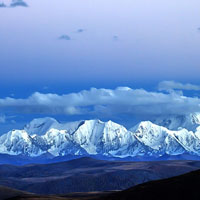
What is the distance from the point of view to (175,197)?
132 meters

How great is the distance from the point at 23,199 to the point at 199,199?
76.9m

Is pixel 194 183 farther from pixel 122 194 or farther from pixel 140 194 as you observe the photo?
pixel 122 194

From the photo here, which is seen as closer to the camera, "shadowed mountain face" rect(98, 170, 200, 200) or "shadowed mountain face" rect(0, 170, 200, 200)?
"shadowed mountain face" rect(0, 170, 200, 200)

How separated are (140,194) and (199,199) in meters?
19.6

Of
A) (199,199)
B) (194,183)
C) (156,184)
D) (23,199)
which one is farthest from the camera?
(23,199)

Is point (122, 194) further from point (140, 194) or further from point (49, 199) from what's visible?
point (49, 199)

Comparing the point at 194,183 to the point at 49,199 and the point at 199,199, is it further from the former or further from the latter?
the point at 49,199

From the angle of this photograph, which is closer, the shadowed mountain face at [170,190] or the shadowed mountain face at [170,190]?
the shadowed mountain face at [170,190]

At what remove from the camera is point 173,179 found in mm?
146250

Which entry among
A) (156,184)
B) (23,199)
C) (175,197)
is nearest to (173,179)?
(156,184)

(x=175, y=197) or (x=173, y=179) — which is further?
(x=173, y=179)

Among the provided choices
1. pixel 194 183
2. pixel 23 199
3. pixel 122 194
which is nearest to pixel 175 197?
pixel 194 183

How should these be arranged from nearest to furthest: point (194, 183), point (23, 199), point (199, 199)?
1. point (199, 199)
2. point (194, 183)
3. point (23, 199)

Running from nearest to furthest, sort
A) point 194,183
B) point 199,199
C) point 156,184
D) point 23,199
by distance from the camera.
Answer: point 199,199 → point 194,183 → point 156,184 → point 23,199
